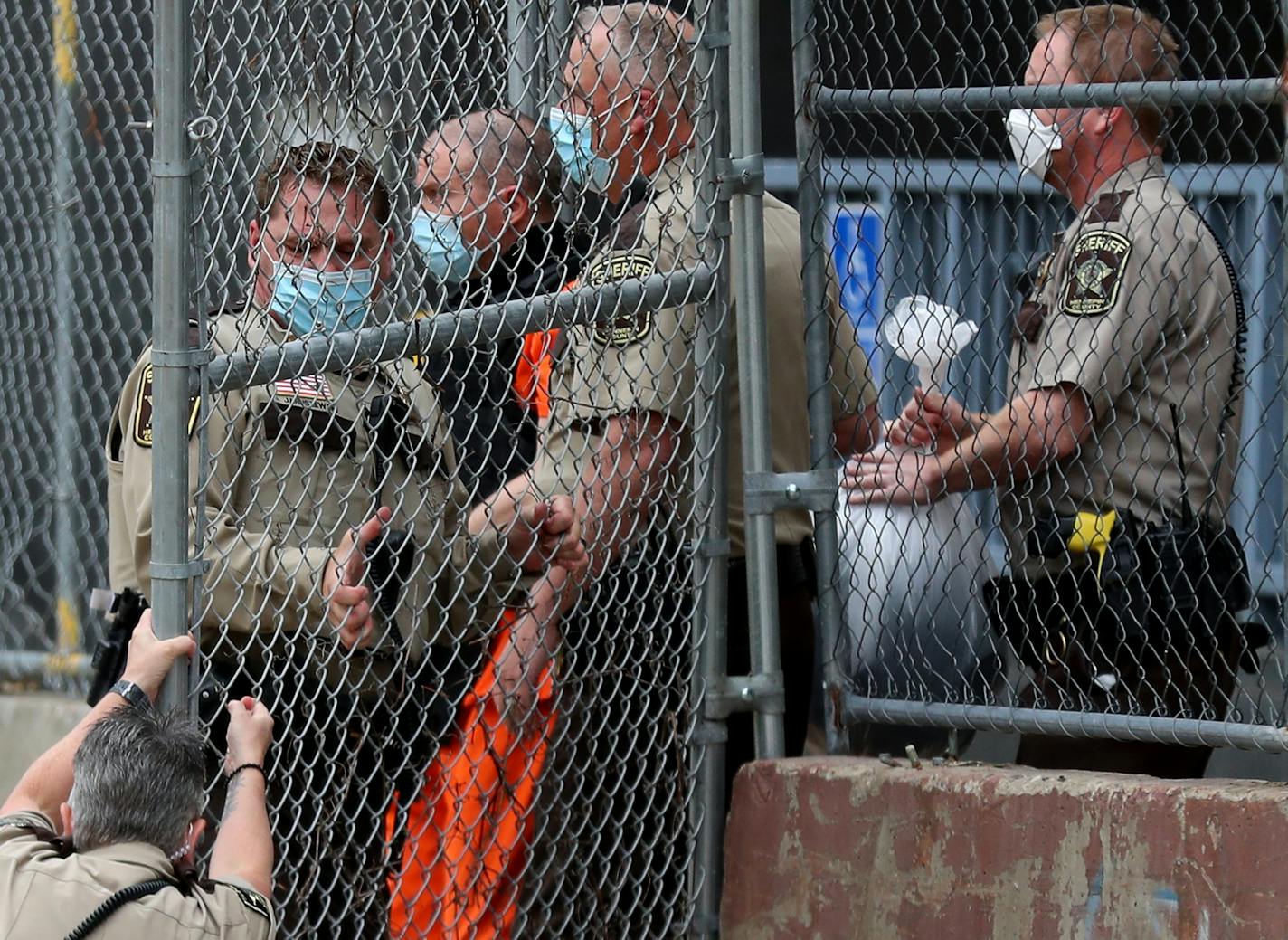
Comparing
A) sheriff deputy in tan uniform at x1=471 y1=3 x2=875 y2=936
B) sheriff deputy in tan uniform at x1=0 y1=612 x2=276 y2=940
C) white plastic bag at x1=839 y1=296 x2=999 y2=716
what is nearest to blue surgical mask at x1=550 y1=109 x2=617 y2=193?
sheriff deputy in tan uniform at x1=471 y1=3 x2=875 y2=936

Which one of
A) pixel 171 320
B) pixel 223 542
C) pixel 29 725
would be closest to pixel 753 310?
pixel 223 542

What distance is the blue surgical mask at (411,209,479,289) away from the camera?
353 centimetres

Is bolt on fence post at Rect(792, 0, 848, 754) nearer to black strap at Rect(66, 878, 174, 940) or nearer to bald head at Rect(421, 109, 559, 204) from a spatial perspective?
bald head at Rect(421, 109, 559, 204)

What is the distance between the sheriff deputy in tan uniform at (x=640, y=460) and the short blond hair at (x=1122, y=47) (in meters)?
0.68

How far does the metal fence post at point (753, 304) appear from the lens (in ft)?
12.0

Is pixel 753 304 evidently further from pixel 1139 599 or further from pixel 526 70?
pixel 1139 599

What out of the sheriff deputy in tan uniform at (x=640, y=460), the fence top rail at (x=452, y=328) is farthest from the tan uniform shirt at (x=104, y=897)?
the sheriff deputy in tan uniform at (x=640, y=460)

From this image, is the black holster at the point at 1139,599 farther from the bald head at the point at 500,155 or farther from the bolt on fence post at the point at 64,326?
the bolt on fence post at the point at 64,326

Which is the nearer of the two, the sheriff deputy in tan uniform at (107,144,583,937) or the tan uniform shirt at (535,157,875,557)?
the sheriff deputy in tan uniform at (107,144,583,937)

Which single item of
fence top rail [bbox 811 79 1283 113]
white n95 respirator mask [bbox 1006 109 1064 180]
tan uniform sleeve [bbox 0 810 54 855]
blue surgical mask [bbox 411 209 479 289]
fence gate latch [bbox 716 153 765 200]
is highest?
fence top rail [bbox 811 79 1283 113]

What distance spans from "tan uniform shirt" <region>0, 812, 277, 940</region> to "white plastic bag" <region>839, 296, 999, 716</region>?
5.05 feet

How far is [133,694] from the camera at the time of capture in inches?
108

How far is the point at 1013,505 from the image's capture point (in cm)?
375

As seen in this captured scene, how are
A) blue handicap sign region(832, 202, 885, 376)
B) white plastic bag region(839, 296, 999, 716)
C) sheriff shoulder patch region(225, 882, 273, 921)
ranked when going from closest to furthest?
sheriff shoulder patch region(225, 882, 273, 921)
white plastic bag region(839, 296, 999, 716)
blue handicap sign region(832, 202, 885, 376)
